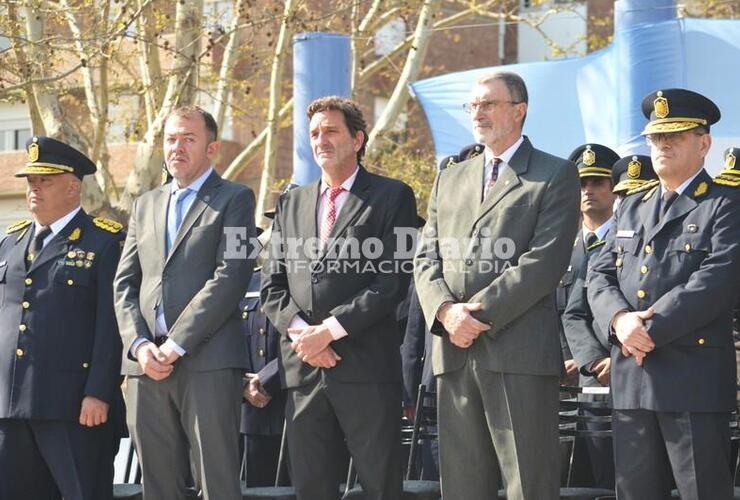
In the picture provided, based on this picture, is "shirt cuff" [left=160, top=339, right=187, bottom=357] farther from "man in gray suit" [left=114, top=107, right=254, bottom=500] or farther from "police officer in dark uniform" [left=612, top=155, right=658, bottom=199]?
"police officer in dark uniform" [left=612, top=155, right=658, bottom=199]

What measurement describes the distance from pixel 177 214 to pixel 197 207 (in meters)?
0.12

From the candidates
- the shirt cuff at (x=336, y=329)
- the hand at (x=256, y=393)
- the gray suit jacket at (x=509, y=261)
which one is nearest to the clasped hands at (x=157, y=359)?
the shirt cuff at (x=336, y=329)

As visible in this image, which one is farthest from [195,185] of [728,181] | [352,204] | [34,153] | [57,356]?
[728,181]

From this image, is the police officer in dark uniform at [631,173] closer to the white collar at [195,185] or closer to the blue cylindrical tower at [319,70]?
the white collar at [195,185]

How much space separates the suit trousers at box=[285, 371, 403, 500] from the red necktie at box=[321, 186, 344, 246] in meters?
0.67

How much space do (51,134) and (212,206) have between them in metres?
6.39

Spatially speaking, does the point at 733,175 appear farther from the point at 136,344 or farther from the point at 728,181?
the point at 136,344

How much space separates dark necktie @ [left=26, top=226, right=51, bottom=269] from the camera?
21.4ft

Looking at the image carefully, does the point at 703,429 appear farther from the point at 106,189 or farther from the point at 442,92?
the point at 106,189

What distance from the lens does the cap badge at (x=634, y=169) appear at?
22.8ft

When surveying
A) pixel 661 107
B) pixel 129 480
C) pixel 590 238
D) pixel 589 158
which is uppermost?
pixel 661 107

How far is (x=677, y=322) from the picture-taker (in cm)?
530

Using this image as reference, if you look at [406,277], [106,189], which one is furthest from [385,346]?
[106,189]

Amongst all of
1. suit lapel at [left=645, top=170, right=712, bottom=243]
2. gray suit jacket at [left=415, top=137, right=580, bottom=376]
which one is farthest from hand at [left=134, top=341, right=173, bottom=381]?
suit lapel at [left=645, top=170, right=712, bottom=243]
